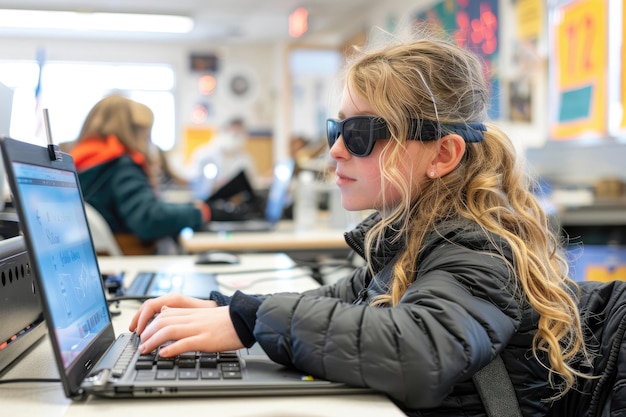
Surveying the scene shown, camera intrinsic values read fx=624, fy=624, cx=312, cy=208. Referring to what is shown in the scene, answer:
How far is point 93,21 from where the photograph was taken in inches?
269

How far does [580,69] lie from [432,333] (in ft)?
11.5

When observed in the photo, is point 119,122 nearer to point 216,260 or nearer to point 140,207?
point 140,207

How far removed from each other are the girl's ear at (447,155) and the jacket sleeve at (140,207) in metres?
1.89

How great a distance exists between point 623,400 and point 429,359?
28cm

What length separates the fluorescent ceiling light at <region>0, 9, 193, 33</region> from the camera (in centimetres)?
638

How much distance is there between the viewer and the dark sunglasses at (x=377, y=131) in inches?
36.3

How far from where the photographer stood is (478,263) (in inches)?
29.6

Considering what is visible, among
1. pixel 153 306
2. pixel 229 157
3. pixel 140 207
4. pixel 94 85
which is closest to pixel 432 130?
pixel 153 306

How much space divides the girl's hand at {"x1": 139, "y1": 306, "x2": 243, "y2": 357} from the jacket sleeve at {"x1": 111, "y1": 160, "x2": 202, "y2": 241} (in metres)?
1.94

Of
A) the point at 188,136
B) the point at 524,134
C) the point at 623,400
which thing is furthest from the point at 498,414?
the point at 188,136

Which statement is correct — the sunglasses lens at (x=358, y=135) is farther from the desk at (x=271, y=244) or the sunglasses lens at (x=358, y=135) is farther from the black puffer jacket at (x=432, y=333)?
the desk at (x=271, y=244)

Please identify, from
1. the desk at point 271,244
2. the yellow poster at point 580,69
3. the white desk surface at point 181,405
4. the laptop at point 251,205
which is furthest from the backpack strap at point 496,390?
the yellow poster at point 580,69

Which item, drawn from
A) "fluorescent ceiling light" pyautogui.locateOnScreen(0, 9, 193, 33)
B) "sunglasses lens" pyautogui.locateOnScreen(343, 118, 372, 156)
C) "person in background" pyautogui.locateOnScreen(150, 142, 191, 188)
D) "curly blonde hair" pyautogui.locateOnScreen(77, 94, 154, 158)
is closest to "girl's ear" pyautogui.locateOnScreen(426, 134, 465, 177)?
"sunglasses lens" pyautogui.locateOnScreen(343, 118, 372, 156)

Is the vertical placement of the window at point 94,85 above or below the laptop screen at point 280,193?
above
